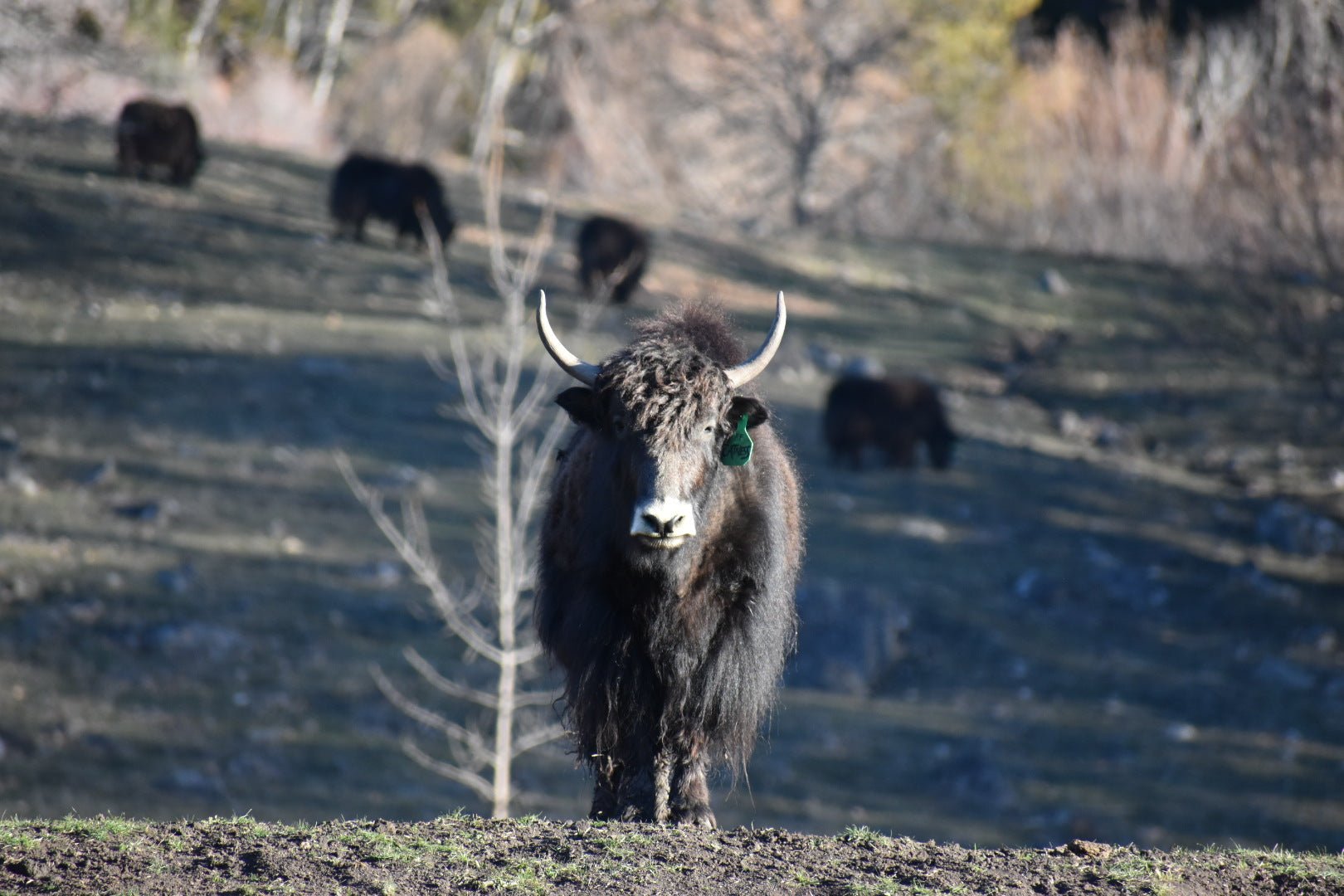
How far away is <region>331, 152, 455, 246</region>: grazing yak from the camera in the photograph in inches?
932

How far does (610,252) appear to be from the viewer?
23.5 meters

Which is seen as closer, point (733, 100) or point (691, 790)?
point (691, 790)

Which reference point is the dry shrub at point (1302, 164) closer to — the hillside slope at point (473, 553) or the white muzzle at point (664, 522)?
the hillside slope at point (473, 553)

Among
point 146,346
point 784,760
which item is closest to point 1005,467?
point 784,760

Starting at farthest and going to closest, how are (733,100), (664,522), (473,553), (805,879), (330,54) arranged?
(733,100) → (330,54) → (473,553) → (664,522) → (805,879)

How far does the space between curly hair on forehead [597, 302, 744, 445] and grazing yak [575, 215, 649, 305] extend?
17.1 metres

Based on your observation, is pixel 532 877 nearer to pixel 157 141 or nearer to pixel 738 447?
pixel 738 447

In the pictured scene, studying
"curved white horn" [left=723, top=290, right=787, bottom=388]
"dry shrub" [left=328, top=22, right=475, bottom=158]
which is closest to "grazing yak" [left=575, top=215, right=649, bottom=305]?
"curved white horn" [left=723, top=290, right=787, bottom=388]

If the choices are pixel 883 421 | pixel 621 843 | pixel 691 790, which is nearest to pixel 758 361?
pixel 691 790

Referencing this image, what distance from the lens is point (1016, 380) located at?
25656 mm

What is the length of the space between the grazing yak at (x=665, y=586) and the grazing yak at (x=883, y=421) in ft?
47.1

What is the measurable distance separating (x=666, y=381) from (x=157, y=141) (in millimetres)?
19854

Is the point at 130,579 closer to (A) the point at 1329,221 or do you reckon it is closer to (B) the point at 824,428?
(B) the point at 824,428

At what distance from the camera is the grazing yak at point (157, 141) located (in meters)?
22.8
